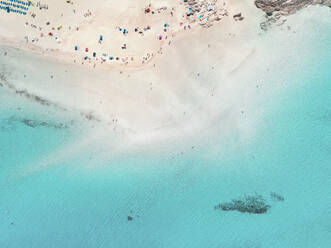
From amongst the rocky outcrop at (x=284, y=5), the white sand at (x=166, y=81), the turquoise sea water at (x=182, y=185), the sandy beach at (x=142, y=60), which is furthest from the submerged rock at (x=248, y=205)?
the rocky outcrop at (x=284, y=5)

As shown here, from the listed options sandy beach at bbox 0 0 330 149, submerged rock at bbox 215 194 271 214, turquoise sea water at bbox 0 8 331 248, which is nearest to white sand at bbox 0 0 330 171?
sandy beach at bbox 0 0 330 149

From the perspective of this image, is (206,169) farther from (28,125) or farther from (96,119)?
(28,125)

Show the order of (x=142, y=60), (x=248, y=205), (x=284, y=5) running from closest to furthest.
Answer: (x=142, y=60) → (x=248, y=205) → (x=284, y=5)

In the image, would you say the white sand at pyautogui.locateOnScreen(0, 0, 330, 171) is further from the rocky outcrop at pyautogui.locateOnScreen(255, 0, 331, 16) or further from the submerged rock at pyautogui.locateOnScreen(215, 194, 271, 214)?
the submerged rock at pyautogui.locateOnScreen(215, 194, 271, 214)

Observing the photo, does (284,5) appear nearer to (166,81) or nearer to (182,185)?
(166,81)

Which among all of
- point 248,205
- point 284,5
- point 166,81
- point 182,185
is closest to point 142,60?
point 166,81

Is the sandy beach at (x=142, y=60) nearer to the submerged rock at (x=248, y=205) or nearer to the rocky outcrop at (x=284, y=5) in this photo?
the rocky outcrop at (x=284, y=5)
